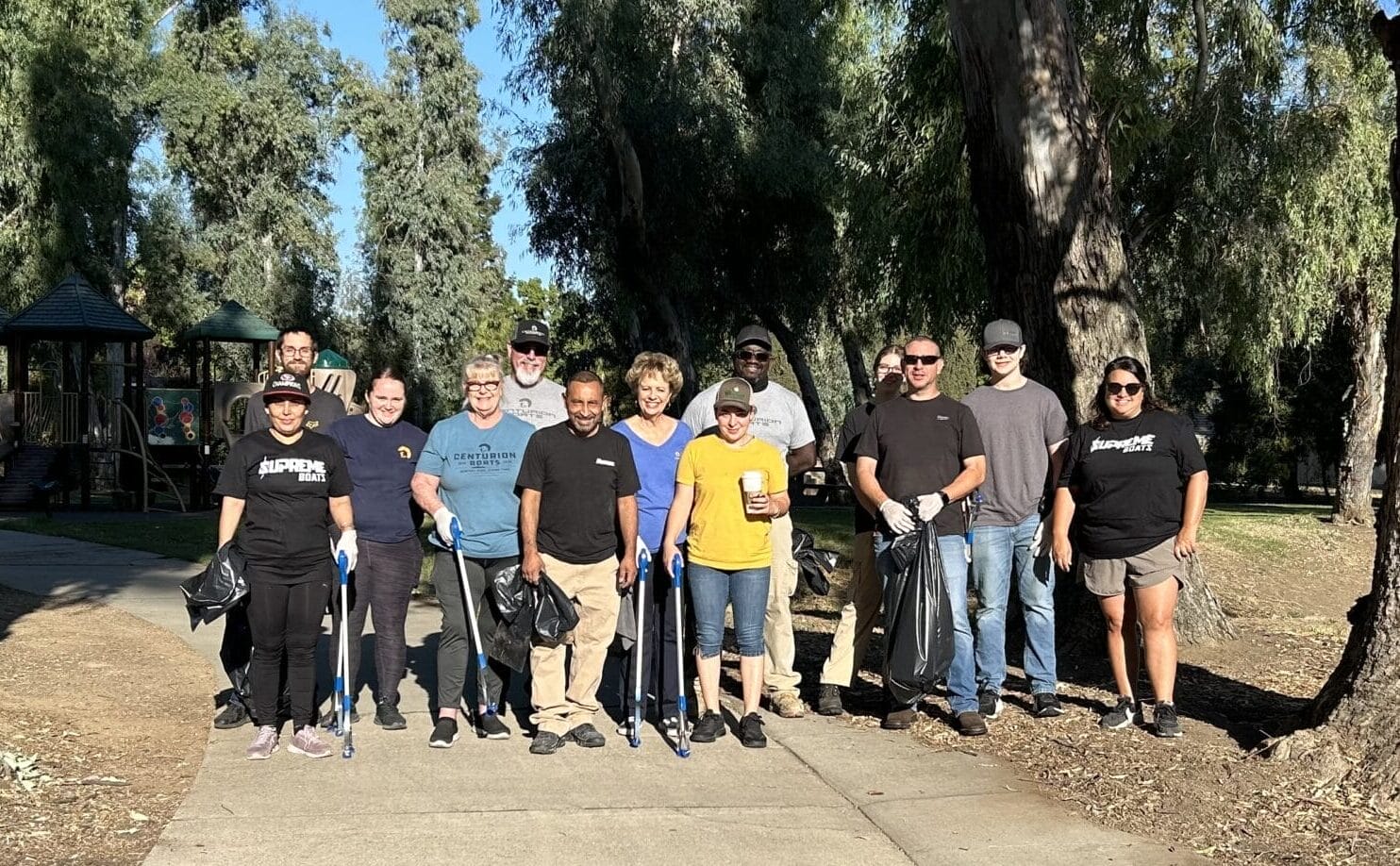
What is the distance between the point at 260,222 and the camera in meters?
40.7

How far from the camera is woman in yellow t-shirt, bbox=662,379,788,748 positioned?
→ 6551 millimetres

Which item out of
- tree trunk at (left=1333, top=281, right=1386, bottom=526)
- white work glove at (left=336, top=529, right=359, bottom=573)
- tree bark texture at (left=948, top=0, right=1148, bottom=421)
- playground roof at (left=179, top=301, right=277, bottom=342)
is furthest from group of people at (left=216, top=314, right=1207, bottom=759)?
playground roof at (left=179, top=301, right=277, bottom=342)

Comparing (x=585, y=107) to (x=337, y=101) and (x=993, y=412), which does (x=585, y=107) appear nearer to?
(x=993, y=412)

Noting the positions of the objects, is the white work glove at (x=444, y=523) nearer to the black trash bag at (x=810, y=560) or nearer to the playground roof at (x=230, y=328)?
the black trash bag at (x=810, y=560)

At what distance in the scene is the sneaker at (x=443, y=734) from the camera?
255 inches

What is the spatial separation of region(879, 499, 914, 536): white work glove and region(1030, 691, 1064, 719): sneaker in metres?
1.20

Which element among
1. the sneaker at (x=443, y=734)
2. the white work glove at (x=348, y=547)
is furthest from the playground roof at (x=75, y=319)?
the sneaker at (x=443, y=734)

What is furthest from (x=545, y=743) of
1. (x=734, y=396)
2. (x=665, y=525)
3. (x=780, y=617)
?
(x=734, y=396)

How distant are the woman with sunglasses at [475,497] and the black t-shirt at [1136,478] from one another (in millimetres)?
2736

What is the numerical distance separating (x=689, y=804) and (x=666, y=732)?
1.25 meters

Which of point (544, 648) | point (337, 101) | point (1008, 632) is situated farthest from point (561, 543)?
point (337, 101)

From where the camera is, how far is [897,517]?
661 cm

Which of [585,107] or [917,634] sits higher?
[585,107]

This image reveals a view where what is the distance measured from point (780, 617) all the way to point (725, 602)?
1.72 feet
